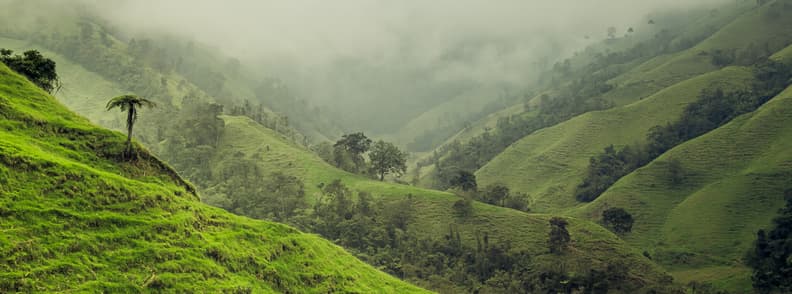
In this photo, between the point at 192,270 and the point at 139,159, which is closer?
the point at 192,270

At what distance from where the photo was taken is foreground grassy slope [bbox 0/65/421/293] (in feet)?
114

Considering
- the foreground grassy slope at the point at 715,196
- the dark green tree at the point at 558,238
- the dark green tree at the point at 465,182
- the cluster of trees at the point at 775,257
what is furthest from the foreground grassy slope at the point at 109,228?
the foreground grassy slope at the point at 715,196

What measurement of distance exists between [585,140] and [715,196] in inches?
2299

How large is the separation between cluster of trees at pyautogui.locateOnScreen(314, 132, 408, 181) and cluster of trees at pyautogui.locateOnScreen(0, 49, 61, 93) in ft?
305

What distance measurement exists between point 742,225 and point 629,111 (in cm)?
7981

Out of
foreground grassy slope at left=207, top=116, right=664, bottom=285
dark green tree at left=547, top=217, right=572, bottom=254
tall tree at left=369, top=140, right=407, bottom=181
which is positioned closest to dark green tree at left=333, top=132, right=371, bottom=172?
tall tree at left=369, top=140, right=407, bottom=181

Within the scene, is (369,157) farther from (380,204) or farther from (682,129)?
(682,129)

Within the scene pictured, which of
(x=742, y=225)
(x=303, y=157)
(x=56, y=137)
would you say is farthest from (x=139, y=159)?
(x=742, y=225)

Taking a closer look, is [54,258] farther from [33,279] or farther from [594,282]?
[594,282]

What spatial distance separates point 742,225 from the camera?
122 m

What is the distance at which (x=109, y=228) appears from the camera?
39.7 meters

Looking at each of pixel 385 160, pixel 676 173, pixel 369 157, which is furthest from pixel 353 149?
pixel 676 173

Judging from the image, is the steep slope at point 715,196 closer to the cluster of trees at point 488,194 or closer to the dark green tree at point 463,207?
the cluster of trees at point 488,194

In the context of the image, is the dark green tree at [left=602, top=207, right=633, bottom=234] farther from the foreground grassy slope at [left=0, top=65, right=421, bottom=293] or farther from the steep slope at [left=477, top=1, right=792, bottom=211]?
the foreground grassy slope at [left=0, top=65, right=421, bottom=293]
